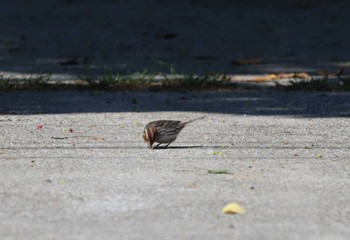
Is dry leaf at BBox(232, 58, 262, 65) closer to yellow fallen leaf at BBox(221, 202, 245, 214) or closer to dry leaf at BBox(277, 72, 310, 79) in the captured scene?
dry leaf at BBox(277, 72, 310, 79)

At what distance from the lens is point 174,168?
723 cm

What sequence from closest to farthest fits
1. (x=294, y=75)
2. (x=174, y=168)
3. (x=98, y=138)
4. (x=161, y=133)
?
(x=174, y=168)
(x=161, y=133)
(x=98, y=138)
(x=294, y=75)

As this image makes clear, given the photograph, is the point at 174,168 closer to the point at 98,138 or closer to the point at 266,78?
the point at 98,138

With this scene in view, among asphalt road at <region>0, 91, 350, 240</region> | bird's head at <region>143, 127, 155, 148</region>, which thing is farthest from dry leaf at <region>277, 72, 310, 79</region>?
bird's head at <region>143, 127, 155, 148</region>

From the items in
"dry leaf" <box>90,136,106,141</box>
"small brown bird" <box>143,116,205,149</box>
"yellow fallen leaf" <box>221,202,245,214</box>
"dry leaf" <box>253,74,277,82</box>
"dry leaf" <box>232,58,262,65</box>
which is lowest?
"dry leaf" <box>232,58,262,65</box>

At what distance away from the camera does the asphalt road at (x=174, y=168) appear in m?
5.53

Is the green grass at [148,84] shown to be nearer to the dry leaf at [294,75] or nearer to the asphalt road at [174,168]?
the dry leaf at [294,75]

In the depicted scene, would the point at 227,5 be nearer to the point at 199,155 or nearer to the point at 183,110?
the point at 183,110

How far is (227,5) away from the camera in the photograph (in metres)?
18.5

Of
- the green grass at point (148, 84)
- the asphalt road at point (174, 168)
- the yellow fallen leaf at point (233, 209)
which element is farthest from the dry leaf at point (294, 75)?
the yellow fallen leaf at point (233, 209)

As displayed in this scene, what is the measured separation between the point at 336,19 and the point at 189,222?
1278 centimetres

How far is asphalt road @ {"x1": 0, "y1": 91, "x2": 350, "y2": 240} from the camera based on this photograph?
5.53 m

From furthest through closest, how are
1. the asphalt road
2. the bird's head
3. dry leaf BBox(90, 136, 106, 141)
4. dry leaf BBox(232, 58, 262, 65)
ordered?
dry leaf BBox(232, 58, 262, 65)
dry leaf BBox(90, 136, 106, 141)
the bird's head
the asphalt road

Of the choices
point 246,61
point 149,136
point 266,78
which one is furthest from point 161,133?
point 246,61
